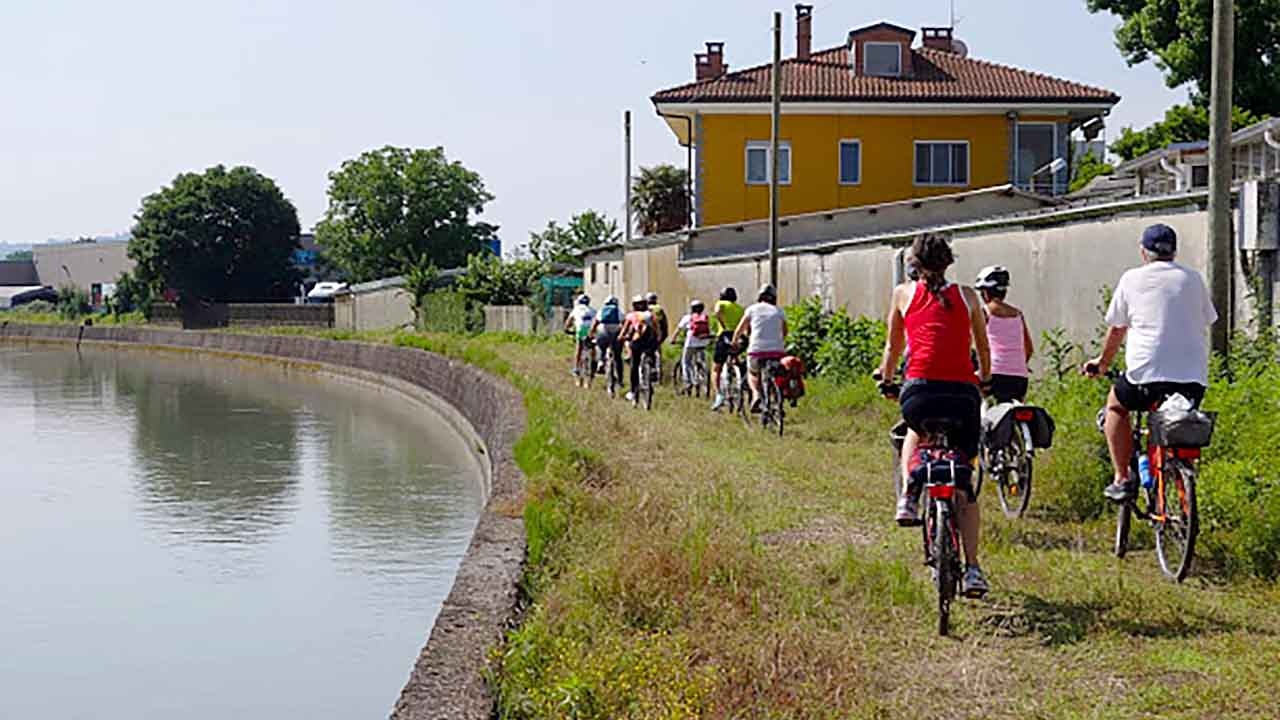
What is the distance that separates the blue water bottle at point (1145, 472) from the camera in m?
7.99

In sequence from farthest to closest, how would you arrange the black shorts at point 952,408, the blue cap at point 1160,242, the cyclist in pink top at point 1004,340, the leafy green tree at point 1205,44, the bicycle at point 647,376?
the leafy green tree at point 1205,44 → the bicycle at point 647,376 → the cyclist in pink top at point 1004,340 → the blue cap at point 1160,242 → the black shorts at point 952,408

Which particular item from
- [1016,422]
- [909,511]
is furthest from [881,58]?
[909,511]

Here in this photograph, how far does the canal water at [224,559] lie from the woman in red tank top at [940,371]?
15.1ft

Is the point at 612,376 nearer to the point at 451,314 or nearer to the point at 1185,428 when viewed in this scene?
the point at 1185,428

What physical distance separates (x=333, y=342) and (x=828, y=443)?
1495 inches

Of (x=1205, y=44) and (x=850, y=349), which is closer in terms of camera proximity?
(x=850, y=349)

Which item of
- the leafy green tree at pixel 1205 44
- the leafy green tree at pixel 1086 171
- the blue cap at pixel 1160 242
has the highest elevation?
the leafy green tree at pixel 1205 44

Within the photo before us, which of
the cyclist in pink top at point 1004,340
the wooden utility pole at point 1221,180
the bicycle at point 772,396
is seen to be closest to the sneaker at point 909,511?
the cyclist in pink top at point 1004,340

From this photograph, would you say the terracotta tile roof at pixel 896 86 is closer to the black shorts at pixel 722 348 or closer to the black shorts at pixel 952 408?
the black shorts at pixel 722 348

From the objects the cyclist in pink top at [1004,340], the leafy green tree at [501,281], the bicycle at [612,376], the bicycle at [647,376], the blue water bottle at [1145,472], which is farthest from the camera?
the leafy green tree at [501,281]

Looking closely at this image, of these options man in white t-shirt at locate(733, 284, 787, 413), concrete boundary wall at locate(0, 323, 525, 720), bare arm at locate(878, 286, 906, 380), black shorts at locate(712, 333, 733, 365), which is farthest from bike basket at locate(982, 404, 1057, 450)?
black shorts at locate(712, 333, 733, 365)

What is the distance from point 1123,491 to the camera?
831cm

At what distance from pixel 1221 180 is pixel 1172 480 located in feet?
9.67

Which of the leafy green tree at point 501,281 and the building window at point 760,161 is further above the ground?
the building window at point 760,161
